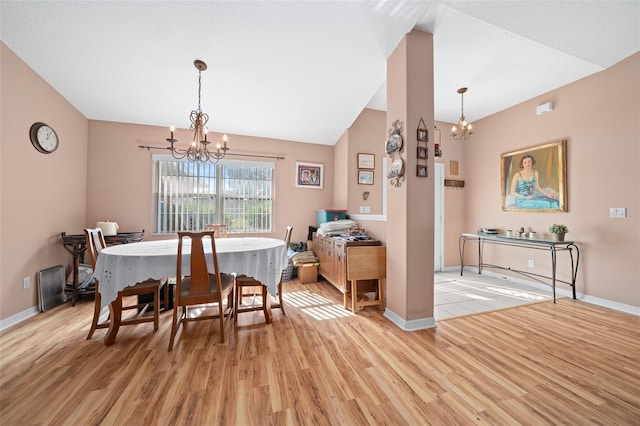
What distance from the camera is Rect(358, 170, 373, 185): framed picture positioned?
4020 mm

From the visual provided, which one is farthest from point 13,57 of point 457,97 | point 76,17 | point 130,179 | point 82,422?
point 457,97

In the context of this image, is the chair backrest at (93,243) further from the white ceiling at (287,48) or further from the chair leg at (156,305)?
the white ceiling at (287,48)

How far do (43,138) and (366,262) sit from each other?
392 cm

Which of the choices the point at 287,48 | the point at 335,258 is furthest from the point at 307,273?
the point at 287,48

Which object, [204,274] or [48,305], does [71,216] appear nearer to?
[48,305]

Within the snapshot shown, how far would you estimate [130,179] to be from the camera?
3.63 meters

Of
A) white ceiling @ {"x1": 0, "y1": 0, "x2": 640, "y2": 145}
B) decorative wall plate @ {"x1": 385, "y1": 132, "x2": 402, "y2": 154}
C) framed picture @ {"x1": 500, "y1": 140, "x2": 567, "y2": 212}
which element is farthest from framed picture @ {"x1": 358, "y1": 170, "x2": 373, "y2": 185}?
framed picture @ {"x1": 500, "y1": 140, "x2": 567, "y2": 212}

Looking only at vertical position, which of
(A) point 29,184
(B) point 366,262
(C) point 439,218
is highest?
(A) point 29,184

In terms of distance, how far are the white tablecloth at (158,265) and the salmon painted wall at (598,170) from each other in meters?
3.89

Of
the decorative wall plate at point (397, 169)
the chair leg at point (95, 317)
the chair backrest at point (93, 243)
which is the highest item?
the decorative wall plate at point (397, 169)

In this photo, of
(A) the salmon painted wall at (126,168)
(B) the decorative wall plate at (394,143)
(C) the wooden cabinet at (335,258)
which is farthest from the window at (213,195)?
(B) the decorative wall plate at (394,143)

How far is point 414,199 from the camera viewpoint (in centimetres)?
223

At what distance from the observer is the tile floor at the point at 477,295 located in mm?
2686

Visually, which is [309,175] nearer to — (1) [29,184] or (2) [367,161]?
(2) [367,161]
